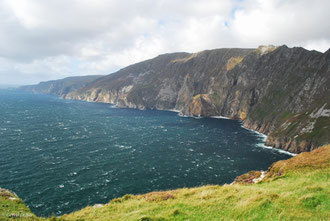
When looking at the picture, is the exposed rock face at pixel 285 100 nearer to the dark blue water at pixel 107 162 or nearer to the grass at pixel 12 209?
the dark blue water at pixel 107 162

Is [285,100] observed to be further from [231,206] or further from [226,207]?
[226,207]

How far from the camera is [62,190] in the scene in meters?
46.7

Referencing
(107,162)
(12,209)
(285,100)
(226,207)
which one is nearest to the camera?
(226,207)

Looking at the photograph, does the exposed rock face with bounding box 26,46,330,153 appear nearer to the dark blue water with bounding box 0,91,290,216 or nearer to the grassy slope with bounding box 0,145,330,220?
the dark blue water with bounding box 0,91,290,216

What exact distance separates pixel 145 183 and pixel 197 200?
33.5m

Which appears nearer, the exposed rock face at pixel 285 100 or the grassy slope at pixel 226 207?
the grassy slope at pixel 226 207

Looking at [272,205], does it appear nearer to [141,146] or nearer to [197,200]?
[197,200]

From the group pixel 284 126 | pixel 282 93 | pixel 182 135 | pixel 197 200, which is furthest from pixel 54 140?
pixel 282 93

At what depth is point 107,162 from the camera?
65.6 metres

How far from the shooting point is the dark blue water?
153 feet

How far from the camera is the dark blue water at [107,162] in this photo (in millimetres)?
46594

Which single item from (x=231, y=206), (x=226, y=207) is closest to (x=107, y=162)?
(x=226, y=207)

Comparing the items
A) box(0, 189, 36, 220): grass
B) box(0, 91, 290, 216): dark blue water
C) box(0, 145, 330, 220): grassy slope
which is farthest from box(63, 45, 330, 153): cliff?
box(0, 189, 36, 220): grass

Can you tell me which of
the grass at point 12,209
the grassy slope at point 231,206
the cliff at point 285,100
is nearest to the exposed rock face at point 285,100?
the cliff at point 285,100
